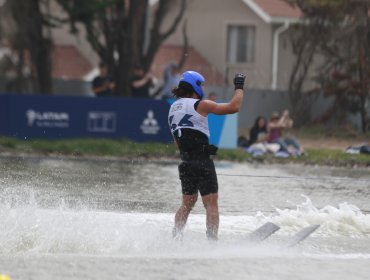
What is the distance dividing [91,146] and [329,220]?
37.4 ft

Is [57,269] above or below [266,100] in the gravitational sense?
above

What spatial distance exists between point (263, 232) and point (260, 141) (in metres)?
13.5

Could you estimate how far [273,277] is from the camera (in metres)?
8.92

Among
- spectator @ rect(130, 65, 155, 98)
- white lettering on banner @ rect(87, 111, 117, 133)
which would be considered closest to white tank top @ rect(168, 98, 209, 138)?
white lettering on banner @ rect(87, 111, 117, 133)

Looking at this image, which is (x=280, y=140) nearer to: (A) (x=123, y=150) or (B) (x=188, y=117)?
(A) (x=123, y=150)

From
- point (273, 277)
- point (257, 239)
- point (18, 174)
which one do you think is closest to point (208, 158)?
point (257, 239)

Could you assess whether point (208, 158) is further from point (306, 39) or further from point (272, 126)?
point (306, 39)

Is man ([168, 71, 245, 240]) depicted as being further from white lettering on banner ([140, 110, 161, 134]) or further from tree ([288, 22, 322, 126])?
tree ([288, 22, 322, 126])

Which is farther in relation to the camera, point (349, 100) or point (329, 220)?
point (349, 100)

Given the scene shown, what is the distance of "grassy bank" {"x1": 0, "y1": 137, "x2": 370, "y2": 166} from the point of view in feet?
73.7

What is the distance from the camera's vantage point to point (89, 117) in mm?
23906

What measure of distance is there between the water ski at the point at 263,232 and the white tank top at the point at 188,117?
1.16 m

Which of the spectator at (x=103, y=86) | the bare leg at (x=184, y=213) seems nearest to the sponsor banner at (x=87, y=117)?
the spectator at (x=103, y=86)

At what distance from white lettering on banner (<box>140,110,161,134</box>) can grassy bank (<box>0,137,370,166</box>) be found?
0.44 metres
